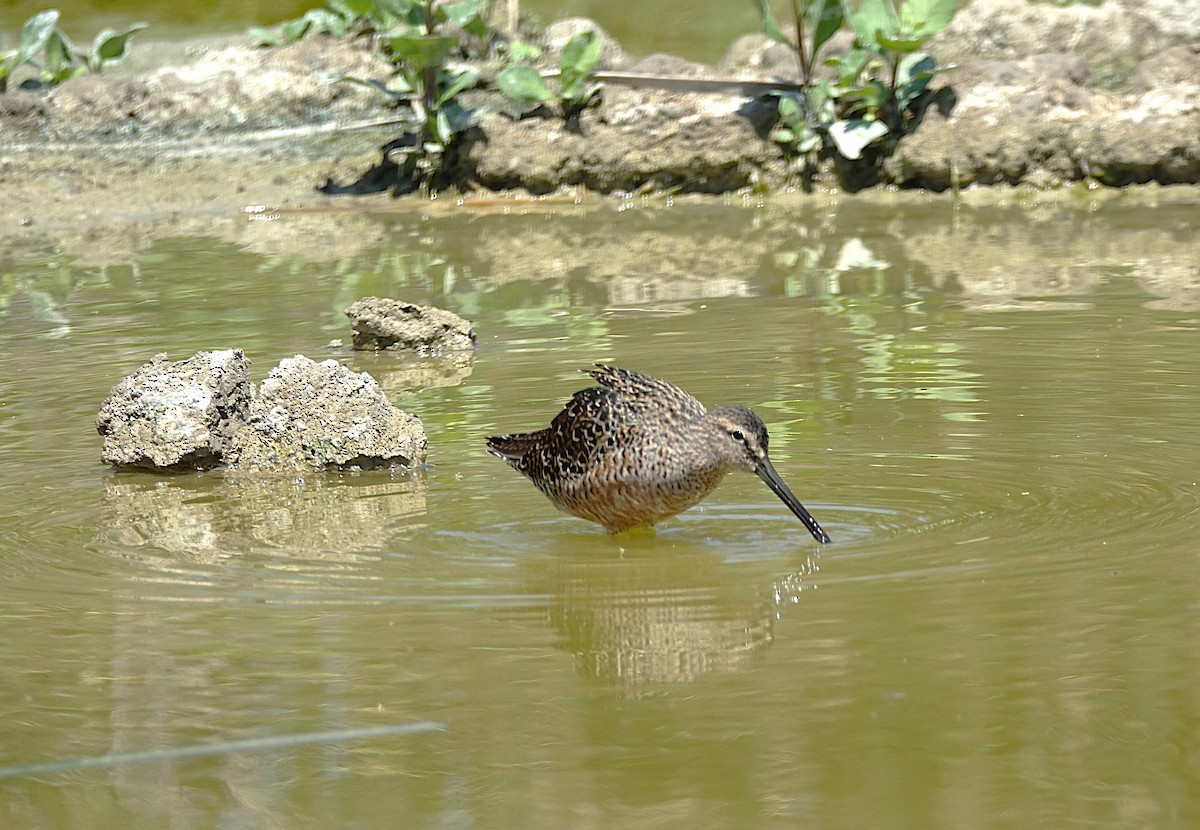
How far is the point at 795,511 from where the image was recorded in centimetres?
552

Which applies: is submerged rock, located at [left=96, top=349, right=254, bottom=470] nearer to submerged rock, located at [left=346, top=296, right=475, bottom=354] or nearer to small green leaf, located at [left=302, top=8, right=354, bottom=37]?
submerged rock, located at [left=346, top=296, right=475, bottom=354]

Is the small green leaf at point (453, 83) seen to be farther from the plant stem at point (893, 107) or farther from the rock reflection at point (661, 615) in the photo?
the rock reflection at point (661, 615)

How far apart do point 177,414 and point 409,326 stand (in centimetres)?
243

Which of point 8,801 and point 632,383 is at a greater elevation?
point 632,383

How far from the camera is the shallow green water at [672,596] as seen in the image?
3.73m

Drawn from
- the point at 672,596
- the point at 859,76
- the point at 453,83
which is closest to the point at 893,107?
the point at 859,76

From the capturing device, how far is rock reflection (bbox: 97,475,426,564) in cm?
575

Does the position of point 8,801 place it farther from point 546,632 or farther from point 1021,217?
point 1021,217

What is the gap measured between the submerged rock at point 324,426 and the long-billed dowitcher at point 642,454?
0.92m

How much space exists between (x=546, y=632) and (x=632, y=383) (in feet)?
4.81

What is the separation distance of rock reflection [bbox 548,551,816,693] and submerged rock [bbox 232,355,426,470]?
1.48m

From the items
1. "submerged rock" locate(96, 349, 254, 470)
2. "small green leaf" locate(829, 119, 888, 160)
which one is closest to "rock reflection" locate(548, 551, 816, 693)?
"submerged rock" locate(96, 349, 254, 470)

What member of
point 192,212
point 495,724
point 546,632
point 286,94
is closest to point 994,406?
point 546,632

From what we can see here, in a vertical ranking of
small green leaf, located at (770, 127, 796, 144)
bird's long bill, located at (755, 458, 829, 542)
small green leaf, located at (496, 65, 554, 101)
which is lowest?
bird's long bill, located at (755, 458, 829, 542)
